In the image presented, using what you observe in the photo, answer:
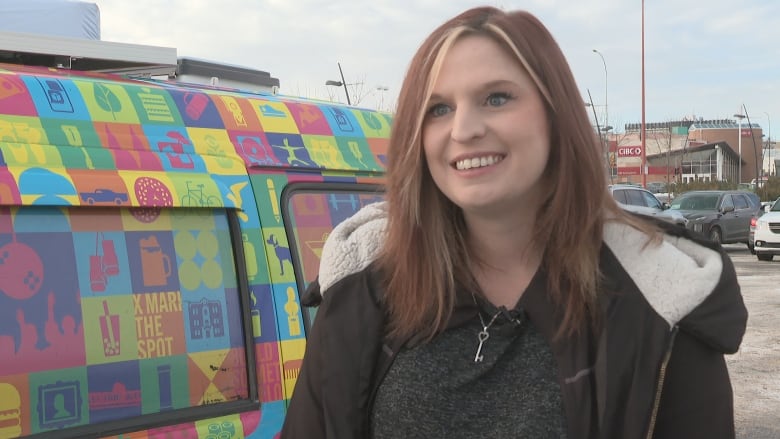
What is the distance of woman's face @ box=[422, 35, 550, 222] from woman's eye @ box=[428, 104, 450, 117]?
1.0 inches

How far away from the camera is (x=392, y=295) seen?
1.67m

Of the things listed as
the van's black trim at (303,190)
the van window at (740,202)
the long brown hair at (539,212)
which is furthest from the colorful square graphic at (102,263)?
the van window at (740,202)

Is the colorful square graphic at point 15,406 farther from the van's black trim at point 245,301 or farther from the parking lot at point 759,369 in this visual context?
the parking lot at point 759,369

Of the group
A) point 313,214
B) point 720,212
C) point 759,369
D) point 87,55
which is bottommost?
point 759,369

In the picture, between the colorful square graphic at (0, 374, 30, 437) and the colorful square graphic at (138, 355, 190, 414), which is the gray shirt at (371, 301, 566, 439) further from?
the colorful square graphic at (0, 374, 30, 437)

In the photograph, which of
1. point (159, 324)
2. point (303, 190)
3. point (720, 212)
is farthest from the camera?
point (720, 212)

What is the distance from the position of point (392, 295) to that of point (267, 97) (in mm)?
1350

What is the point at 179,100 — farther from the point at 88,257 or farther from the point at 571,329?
the point at 571,329

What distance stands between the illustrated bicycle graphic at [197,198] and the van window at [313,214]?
0.26 meters

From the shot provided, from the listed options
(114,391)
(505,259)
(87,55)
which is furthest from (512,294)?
(87,55)

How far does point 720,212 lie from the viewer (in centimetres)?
2134

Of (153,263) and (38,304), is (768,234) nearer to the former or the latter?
(153,263)

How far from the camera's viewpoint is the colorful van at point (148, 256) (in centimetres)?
200

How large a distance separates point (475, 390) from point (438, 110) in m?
0.54
